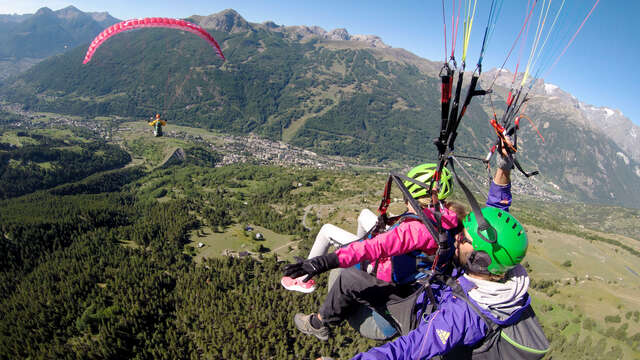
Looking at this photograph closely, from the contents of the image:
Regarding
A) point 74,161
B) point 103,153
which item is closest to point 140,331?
point 74,161

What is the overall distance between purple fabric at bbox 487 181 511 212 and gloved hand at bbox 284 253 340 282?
405 centimetres

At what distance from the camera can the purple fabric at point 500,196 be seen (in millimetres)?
5832

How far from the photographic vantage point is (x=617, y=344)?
1972 cm

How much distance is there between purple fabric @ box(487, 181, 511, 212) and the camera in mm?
5832

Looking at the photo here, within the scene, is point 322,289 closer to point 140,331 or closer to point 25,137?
point 140,331

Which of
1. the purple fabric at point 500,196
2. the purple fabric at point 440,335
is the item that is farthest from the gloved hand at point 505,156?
the purple fabric at point 440,335

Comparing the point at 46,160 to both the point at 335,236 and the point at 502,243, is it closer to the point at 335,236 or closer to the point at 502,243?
the point at 335,236

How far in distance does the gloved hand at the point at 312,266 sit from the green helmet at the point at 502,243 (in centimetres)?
212

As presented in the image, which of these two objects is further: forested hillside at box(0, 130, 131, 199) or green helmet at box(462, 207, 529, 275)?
forested hillside at box(0, 130, 131, 199)

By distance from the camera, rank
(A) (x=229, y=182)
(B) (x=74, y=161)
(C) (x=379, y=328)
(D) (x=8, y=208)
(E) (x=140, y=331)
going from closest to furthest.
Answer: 1. (C) (x=379, y=328)
2. (E) (x=140, y=331)
3. (D) (x=8, y=208)
4. (A) (x=229, y=182)
5. (B) (x=74, y=161)

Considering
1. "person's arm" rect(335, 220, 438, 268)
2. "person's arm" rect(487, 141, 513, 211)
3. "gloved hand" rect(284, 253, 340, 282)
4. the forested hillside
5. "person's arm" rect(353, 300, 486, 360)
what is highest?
"person's arm" rect(487, 141, 513, 211)

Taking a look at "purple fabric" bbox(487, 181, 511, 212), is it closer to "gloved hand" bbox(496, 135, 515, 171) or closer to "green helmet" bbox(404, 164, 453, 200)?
"gloved hand" bbox(496, 135, 515, 171)

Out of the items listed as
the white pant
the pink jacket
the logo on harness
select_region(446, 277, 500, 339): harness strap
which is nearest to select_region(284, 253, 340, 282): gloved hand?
the pink jacket

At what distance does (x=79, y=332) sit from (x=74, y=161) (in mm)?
123953
